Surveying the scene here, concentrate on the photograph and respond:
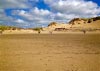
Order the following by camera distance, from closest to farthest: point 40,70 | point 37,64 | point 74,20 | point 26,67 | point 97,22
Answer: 1. point 40,70
2. point 26,67
3. point 37,64
4. point 97,22
5. point 74,20

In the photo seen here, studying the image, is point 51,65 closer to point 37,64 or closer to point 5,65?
point 37,64

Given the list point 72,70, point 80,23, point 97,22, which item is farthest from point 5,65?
point 80,23

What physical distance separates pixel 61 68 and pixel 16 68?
2.00 meters

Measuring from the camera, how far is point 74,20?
11100 centimetres

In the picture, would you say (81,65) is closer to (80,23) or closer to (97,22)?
(97,22)

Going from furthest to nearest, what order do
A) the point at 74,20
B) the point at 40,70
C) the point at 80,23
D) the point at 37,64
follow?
the point at 74,20
the point at 80,23
the point at 37,64
the point at 40,70

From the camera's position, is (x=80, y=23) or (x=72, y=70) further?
(x=80, y=23)

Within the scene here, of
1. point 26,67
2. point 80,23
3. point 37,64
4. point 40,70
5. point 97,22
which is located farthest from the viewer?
point 80,23

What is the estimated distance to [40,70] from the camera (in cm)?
909

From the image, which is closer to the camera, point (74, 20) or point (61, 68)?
point (61, 68)

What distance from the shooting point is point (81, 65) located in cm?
1015

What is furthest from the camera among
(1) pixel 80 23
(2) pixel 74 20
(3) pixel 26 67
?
(2) pixel 74 20

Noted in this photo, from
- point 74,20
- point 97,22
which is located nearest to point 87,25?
point 97,22

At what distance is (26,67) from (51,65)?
3.97 feet
